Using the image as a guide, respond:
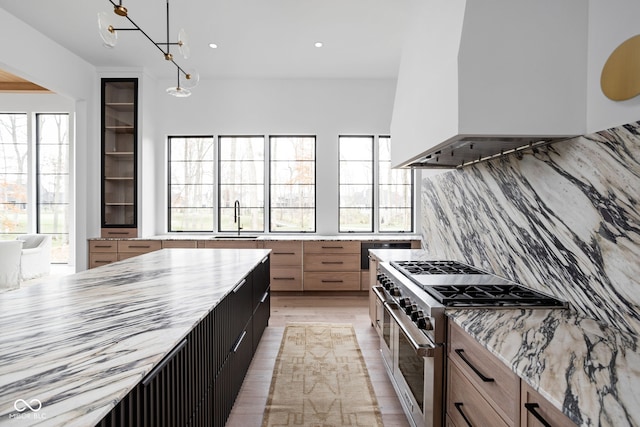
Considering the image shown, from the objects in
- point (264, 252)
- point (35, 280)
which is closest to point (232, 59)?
point (264, 252)

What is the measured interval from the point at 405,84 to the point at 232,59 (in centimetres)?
303

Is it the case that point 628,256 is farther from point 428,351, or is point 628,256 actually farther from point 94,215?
point 94,215

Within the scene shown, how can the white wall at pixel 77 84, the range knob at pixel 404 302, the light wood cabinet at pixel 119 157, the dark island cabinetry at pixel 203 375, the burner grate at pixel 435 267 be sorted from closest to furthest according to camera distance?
1. the dark island cabinetry at pixel 203 375
2. the range knob at pixel 404 302
3. the burner grate at pixel 435 267
4. the white wall at pixel 77 84
5. the light wood cabinet at pixel 119 157

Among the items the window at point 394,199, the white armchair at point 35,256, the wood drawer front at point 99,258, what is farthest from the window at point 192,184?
the window at point 394,199

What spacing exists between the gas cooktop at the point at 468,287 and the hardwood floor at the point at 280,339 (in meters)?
0.84

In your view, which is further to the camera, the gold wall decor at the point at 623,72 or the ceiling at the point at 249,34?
the ceiling at the point at 249,34

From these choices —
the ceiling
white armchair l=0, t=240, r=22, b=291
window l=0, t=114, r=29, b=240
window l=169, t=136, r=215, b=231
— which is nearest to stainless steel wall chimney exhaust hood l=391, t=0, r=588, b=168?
the ceiling

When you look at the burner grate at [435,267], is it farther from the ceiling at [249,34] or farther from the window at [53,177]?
the window at [53,177]

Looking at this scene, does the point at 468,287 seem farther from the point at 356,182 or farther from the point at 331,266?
the point at 356,182

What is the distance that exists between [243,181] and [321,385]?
3.69 m

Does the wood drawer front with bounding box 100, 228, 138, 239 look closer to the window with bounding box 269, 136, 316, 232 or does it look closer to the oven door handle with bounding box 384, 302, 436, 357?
the window with bounding box 269, 136, 316, 232

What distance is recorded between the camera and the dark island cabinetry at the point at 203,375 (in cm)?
100

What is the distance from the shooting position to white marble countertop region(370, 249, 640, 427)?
0.82 m

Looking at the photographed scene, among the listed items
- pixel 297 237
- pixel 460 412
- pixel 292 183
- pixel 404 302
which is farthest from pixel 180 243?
pixel 460 412
